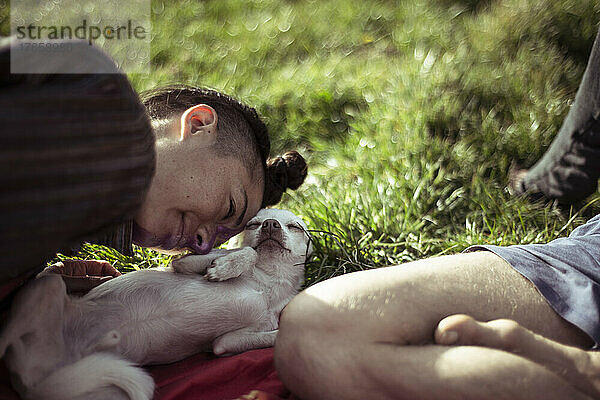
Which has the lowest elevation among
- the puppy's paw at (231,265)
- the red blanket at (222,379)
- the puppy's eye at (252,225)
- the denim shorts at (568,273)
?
the red blanket at (222,379)

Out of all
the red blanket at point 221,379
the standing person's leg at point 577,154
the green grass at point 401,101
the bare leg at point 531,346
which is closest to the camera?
the bare leg at point 531,346

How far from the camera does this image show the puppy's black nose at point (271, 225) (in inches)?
86.1

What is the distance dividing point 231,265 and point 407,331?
26.8 inches

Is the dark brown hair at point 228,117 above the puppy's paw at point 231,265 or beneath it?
above

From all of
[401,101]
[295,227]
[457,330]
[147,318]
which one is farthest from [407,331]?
[401,101]

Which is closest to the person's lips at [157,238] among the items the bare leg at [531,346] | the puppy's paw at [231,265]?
the puppy's paw at [231,265]

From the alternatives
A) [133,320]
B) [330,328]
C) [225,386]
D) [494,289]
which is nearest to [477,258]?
[494,289]

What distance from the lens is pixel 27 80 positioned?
132 cm

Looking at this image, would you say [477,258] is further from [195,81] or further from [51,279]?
[195,81]

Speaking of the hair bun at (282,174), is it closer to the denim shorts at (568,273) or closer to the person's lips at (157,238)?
the person's lips at (157,238)

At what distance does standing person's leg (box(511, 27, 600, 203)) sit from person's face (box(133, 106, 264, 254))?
1652mm

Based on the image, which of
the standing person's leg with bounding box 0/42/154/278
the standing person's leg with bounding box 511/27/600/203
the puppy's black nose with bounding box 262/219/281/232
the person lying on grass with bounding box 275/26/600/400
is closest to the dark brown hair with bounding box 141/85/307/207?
the puppy's black nose with bounding box 262/219/281/232

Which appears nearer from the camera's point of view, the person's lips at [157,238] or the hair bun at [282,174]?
the person's lips at [157,238]

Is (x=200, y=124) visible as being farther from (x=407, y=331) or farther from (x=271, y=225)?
(x=407, y=331)
